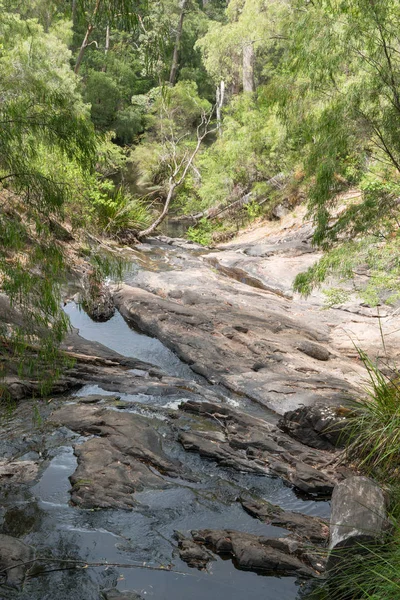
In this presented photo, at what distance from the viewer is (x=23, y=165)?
364 cm

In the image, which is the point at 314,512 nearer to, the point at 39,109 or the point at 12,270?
the point at 12,270

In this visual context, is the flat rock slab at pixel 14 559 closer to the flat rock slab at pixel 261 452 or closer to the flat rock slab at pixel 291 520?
the flat rock slab at pixel 291 520

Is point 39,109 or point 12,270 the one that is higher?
point 39,109

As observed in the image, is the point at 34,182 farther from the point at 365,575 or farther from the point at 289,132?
the point at 289,132

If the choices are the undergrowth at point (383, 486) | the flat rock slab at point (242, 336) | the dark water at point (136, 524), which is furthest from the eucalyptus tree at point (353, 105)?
the dark water at point (136, 524)

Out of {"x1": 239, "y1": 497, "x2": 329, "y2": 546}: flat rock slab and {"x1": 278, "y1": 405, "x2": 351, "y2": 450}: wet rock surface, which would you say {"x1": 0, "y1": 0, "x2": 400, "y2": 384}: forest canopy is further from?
{"x1": 239, "y1": 497, "x2": 329, "y2": 546}: flat rock slab

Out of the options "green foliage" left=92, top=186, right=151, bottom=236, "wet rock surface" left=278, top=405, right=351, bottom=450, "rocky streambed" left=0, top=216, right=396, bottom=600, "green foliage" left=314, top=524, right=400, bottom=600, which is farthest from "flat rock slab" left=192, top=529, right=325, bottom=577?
"green foliage" left=92, top=186, right=151, bottom=236

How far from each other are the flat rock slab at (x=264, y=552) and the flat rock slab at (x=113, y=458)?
30.6 inches

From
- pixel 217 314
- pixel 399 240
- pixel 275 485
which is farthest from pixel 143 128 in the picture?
pixel 275 485

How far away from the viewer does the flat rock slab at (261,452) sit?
5.21m

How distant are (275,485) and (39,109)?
3.69 m

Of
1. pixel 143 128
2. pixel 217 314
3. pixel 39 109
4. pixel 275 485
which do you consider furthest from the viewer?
pixel 143 128

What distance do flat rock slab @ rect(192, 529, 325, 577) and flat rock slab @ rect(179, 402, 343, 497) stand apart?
0.99 meters

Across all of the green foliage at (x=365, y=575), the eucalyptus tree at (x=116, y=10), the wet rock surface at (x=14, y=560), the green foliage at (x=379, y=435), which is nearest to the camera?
the green foliage at (x=365, y=575)
